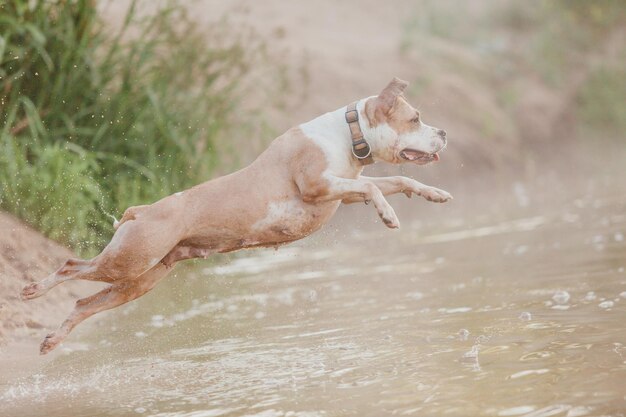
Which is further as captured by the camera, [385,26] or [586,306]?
[385,26]

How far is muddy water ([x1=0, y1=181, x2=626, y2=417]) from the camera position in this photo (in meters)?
4.11

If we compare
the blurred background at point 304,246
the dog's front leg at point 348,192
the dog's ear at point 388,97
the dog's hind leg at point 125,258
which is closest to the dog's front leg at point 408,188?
the dog's front leg at point 348,192

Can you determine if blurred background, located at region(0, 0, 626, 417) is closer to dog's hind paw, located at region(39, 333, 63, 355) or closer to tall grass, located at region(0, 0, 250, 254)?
tall grass, located at region(0, 0, 250, 254)

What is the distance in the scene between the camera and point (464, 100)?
16234 mm

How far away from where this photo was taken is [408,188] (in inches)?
229

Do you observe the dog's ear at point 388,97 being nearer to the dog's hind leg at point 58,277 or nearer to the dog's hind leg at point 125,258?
the dog's hind leg at point 125,258

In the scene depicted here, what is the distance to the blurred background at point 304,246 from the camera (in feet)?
14.8

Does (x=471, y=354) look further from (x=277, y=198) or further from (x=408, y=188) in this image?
(x=277, y=198)

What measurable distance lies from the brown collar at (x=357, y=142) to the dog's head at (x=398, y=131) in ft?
0.22

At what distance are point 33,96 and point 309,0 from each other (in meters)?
12.4

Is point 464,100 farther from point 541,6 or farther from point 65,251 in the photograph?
point 65,251

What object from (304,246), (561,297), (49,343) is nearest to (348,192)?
(561,297)

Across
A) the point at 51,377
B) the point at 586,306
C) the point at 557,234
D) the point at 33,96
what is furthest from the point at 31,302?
the point at 557,234

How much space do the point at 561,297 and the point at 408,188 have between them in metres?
1.10
